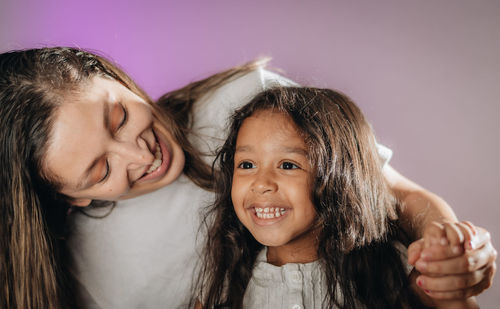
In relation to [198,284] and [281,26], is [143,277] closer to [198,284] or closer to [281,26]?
[198,284]

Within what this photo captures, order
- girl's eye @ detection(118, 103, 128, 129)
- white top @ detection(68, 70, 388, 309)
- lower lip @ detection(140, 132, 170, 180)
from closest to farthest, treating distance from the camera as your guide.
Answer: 1. girl's eye @ detection(118, 103, 128, 129)
2. lower lip @ detection(140, 132, 170, 180)
3. white top @ detection(68, 70, 388, 309)

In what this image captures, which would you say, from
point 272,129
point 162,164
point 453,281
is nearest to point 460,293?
point 453,281

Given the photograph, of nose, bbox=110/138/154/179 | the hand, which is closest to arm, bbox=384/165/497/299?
the hand

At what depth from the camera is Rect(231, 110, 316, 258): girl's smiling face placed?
874 mm

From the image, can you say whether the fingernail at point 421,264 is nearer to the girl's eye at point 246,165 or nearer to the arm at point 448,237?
the arm at point 448,237

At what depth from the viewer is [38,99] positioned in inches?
34.9

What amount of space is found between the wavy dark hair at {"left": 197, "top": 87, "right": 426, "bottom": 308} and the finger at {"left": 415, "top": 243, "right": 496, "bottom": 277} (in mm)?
216

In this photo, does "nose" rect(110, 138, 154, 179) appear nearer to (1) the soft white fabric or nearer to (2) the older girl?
(2) the older girl

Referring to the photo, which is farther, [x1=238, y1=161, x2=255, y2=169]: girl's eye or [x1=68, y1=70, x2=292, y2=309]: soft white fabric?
[x1=68, y1=70, x2=292, y2=309]: soft white fabric

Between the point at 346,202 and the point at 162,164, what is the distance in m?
0.51

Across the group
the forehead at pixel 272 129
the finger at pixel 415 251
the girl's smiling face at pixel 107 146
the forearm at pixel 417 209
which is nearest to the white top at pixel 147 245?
the girl's smiling face at pixel 107 146

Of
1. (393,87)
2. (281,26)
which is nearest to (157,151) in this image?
(281,26)

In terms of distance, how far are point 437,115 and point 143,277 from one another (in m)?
1.11

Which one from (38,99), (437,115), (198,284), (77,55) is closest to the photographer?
(38,99)
